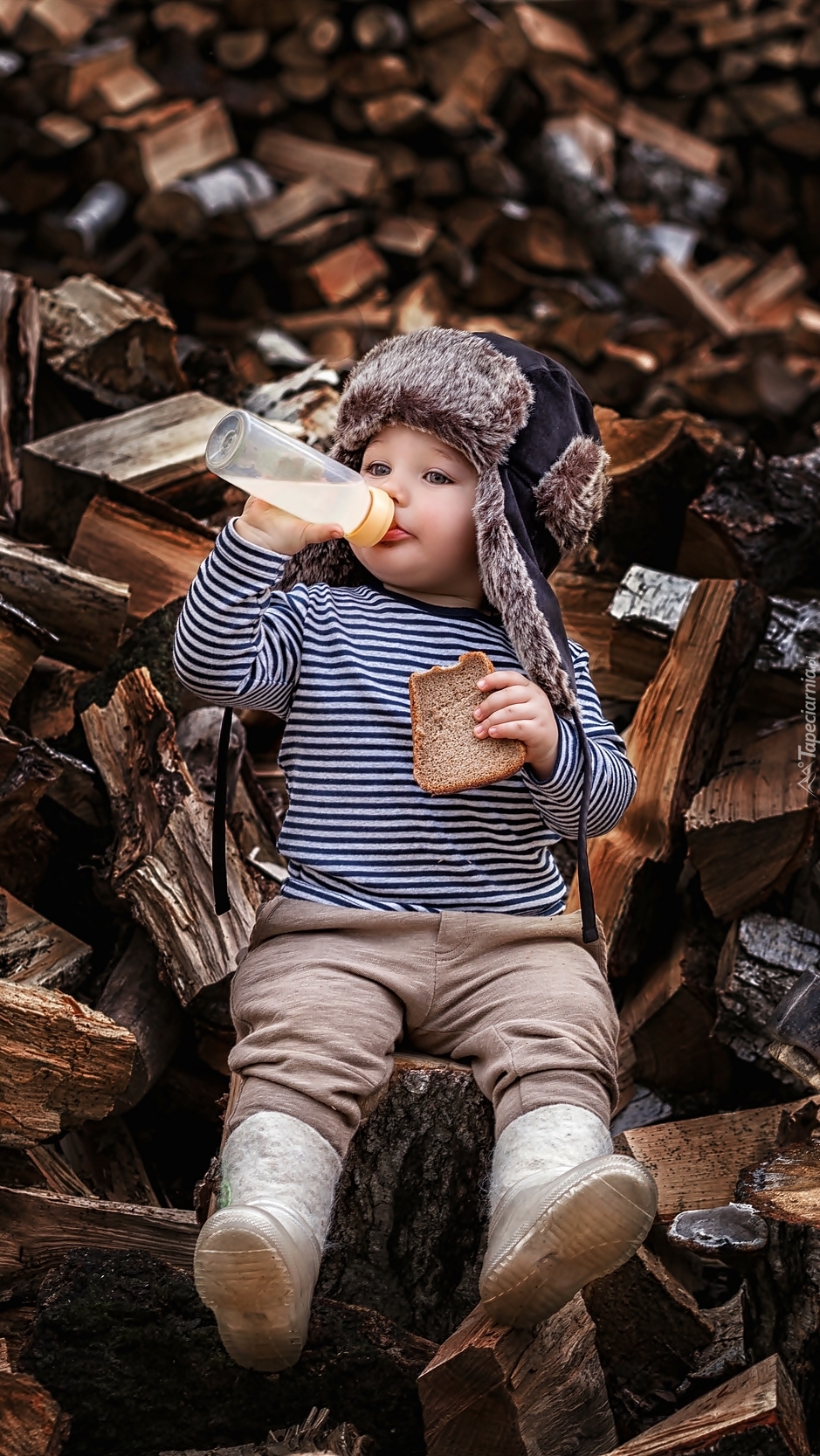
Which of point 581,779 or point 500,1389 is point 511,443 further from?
point 500,1389

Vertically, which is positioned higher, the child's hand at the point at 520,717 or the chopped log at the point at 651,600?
the child's hand at the point at 520,717

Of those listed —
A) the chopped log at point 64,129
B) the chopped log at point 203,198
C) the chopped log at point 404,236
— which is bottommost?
the chopped log at point 404,236

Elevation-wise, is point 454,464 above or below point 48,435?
above

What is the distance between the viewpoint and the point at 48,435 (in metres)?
2.50

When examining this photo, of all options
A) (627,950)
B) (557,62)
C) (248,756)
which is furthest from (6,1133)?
(557,62)

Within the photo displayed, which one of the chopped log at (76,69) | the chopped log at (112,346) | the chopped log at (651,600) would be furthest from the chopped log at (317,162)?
the chopped log at (651,600)

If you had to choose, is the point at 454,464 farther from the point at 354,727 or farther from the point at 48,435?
the point at 48,435

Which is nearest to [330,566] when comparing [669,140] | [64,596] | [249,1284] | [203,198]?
[64,596]

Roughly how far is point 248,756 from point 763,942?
2.81 feet

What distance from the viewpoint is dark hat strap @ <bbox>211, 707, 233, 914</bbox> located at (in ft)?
5.89

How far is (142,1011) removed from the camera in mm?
1896

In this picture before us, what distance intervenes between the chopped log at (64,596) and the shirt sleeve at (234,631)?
17.4 inches

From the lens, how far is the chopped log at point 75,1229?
1.63 metres

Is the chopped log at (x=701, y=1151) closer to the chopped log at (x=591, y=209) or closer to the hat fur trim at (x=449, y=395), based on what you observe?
the hat fur trim at (x=449, y=395)
